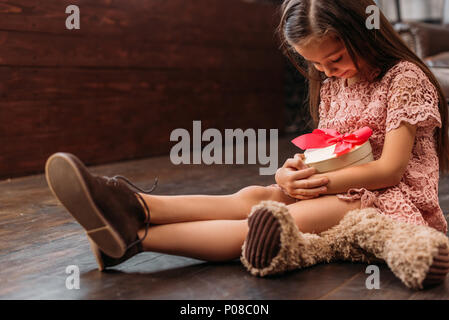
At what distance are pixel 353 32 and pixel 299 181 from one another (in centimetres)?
29

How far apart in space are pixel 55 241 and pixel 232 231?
45 centimetres

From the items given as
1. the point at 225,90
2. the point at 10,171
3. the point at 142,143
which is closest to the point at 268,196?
the point at 10,171

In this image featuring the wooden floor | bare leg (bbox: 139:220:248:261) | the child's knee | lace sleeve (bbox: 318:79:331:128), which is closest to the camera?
the wooden floor

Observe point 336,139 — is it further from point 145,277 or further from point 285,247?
point 145,277

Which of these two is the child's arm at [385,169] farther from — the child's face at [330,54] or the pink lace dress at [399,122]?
the child's face at [330,54]

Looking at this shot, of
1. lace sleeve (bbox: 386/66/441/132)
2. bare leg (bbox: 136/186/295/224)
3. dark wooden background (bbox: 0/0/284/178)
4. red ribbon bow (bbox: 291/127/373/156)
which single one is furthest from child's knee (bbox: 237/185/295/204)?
dark wooden background (bbox: 0/0/284/178)

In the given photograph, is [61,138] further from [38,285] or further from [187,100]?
[38,285]

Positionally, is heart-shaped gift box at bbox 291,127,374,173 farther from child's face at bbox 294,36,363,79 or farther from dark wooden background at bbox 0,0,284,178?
dark wooden background at bbox 0,0,284,178

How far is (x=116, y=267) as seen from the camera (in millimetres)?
925

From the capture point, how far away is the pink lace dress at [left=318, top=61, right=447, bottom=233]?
3.06ft

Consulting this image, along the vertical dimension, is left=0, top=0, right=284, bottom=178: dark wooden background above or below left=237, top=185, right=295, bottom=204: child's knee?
above

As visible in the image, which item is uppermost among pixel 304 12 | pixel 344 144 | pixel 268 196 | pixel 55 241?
pixel 304 12

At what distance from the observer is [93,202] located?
801 mm

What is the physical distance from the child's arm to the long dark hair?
141mm
